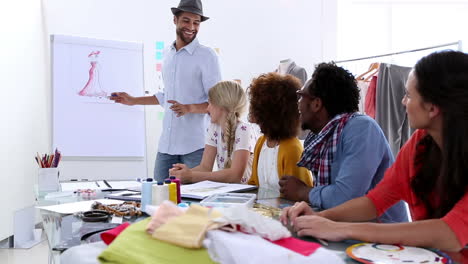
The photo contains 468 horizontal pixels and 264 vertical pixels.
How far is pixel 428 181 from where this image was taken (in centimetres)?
124

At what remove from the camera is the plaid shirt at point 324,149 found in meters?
1.62

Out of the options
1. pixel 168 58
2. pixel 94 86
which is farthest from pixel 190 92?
pixel 94 86

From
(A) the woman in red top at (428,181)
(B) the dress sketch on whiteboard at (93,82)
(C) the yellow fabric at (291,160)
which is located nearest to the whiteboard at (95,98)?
(B) the dress sketch on whiteboard at (93,82)

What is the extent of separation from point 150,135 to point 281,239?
351cm

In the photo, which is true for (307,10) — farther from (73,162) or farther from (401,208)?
(401,208)

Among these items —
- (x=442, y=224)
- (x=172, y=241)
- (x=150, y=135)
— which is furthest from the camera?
(x=150, y=135)

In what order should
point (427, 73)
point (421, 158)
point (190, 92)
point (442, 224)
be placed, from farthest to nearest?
point (190, 92)
point (421, 158)
point (427, 73)
point (442, 224)

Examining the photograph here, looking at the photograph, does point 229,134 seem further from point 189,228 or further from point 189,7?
point 189,228

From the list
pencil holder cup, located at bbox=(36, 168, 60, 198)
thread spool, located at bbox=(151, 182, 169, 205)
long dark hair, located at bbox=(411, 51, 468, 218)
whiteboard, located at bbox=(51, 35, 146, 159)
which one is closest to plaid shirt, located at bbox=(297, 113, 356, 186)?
long dark hair, located at bbox=(411, 51, 468, 218)

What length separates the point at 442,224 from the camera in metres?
1.02

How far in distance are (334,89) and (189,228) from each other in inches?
41.9

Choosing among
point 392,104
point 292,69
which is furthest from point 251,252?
point 292,69

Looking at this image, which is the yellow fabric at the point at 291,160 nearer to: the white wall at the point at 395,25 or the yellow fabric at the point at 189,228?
the yellow fabric at the point at 189,228

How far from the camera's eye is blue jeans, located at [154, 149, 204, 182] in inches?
112
